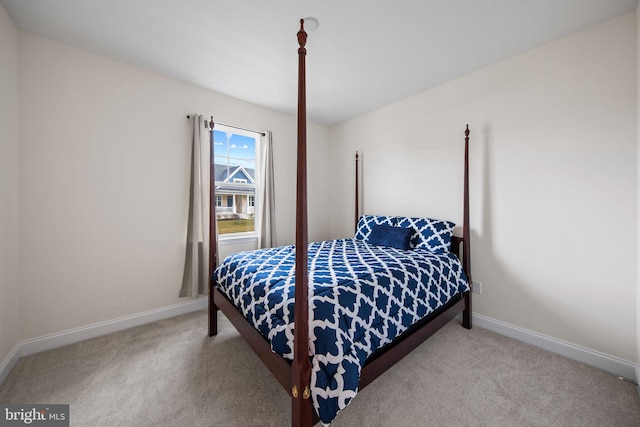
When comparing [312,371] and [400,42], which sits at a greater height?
[400,42]

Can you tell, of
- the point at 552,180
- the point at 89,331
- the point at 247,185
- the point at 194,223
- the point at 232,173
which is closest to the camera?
the point at 552,180

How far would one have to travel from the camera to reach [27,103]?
74.0 inches

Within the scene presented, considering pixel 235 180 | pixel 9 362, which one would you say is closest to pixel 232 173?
pixel 235 180

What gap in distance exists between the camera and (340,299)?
4.31 feet

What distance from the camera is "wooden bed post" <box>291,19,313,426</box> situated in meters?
1.06

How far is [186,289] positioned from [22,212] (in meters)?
1.42

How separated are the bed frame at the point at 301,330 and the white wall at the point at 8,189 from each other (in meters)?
1.33

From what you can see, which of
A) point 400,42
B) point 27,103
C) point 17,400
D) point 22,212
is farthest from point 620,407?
point 27,103

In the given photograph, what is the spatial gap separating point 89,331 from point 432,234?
333 centimetres

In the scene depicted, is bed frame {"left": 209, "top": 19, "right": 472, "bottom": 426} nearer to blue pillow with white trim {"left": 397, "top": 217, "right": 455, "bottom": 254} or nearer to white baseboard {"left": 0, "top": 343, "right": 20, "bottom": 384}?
blue pillow with white trim {"left": 397, "top": 217, "right": 455, "bottom": 254}

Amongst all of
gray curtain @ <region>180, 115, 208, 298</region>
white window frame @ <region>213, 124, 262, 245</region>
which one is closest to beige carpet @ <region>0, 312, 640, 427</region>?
gray curtain @ <region>180, 115, 208, 298</region>

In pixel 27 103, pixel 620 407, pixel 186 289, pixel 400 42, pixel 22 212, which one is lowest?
pixel 620 407

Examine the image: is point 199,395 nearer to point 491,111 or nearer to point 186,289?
point 186,289

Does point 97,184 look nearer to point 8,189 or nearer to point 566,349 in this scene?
point 8,189
